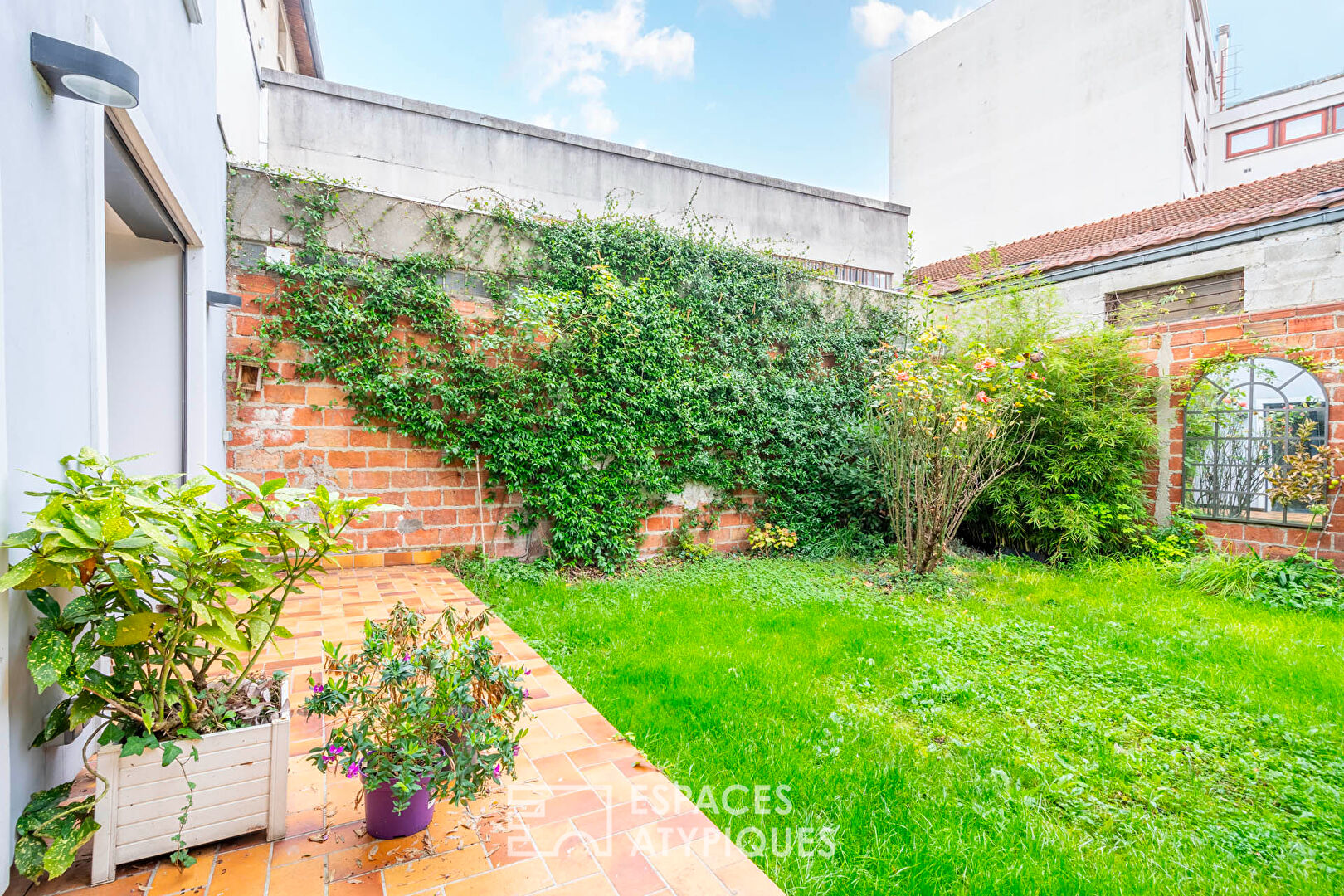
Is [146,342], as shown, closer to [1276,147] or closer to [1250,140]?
[1276,147]

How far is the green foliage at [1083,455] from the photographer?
235 inches

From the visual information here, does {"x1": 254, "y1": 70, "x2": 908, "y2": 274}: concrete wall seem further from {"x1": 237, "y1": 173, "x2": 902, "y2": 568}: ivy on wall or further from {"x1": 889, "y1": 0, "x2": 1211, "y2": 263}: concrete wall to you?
{"x1": 889, "y1": 0, "x2": 1211, "y2": 263}: concrete wall

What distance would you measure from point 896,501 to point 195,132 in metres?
5.54

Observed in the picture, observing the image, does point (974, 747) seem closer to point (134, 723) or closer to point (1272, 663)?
point (1272, 663)

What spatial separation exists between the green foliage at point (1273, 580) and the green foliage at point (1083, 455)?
0.83 metres

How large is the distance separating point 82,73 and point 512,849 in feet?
7.36

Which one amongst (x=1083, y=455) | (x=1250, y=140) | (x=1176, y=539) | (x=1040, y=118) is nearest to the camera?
(x=1176, y=539)

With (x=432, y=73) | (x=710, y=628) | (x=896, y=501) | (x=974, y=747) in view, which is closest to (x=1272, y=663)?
(x=974, y=747)

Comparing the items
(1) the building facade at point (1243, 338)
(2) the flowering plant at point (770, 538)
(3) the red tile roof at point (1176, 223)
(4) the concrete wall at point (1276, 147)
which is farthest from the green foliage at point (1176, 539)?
(4) the concrete wall at point (1276, 147)

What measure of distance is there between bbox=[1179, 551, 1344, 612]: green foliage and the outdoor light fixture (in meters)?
6.92

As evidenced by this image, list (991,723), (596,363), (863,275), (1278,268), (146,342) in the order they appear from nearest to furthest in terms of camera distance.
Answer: (991,723) < (146,342) < (596,363) < (1278,268) < (863,275)

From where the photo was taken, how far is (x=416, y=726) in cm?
154

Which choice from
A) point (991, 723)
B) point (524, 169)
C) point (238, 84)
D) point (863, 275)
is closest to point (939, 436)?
point (991, 723)

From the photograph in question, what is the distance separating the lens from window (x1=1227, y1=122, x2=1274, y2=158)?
62.4 feet
